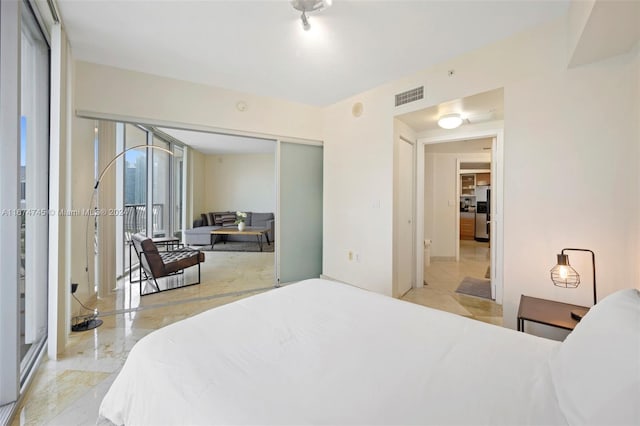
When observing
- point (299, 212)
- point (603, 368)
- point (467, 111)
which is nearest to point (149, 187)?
point (299, 212)

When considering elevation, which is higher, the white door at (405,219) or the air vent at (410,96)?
the air vent at (410,96)

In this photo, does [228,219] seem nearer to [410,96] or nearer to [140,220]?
[140,220]

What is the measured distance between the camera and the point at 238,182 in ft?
28.0

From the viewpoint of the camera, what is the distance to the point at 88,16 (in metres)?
2.16

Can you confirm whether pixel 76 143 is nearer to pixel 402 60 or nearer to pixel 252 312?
pixel 252 312

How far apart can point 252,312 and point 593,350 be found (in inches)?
57.2

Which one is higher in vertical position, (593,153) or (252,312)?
(593,153)

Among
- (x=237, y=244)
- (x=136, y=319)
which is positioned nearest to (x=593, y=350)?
(x=136, y=319)

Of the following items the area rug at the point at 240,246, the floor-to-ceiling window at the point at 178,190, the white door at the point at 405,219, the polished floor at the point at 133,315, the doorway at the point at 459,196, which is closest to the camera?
the polished floor at the point at 133,315

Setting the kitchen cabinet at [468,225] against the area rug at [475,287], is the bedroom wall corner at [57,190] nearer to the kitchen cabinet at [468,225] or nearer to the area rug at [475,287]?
the area rug at [475,287]

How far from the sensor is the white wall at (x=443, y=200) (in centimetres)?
547

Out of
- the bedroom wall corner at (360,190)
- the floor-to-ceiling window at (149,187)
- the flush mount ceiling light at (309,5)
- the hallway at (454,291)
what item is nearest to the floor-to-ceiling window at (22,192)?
the floor-to-ceiling window at (149,187)

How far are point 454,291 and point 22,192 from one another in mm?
4473

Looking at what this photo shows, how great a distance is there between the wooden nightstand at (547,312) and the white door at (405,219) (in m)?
1.55
